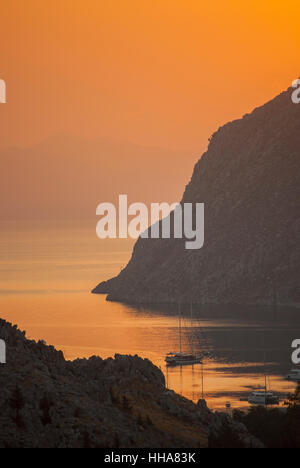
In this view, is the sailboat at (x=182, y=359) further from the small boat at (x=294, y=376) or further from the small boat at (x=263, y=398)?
the small boat at (x=263, y=398)

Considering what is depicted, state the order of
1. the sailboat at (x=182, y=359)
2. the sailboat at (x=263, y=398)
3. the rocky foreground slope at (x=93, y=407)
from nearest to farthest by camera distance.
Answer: the rocky foreground slope at (x=93, y=407) → the sailboat at (x=263, y=398) → the sailboat at (x=182, y=359)

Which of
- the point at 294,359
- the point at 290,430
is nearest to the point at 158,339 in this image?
the point at 294,359

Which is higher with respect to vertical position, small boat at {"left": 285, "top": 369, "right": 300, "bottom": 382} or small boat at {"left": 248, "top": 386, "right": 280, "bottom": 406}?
small boat at {"left": 285, "top": 369, "right": 300, "bottom": 382}

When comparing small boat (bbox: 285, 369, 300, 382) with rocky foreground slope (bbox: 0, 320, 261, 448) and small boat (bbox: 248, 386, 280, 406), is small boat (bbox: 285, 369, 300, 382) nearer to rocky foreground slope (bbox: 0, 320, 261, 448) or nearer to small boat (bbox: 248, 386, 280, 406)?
small boat (bbox: 248, 386, 280, 406)

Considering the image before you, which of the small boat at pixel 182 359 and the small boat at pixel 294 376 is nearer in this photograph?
the small boat at pixel 294 376

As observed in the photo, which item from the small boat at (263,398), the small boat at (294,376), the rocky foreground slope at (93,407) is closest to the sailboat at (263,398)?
the small boat at (263,398)

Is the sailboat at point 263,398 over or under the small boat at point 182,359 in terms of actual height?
under

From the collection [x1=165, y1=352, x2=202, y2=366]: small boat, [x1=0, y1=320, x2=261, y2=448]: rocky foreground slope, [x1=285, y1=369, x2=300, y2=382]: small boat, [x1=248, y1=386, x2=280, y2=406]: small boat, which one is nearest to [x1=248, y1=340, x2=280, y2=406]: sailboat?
[x1=248, y1=386, x2=280, y2=406]: small boat

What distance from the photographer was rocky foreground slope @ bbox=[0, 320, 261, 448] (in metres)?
57.3

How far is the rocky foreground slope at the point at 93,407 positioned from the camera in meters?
57.3

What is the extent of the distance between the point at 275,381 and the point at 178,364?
2125cm
